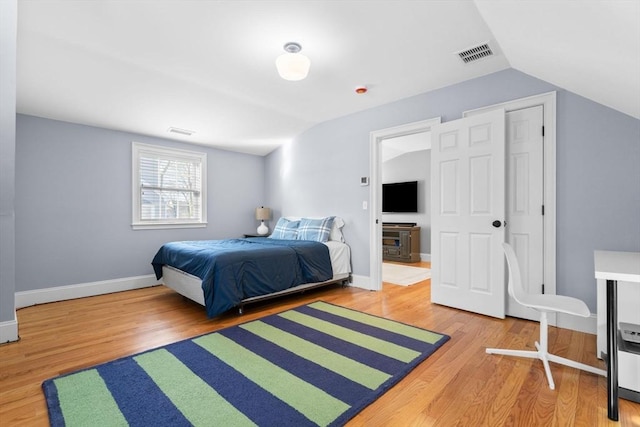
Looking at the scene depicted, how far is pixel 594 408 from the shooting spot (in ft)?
5.21

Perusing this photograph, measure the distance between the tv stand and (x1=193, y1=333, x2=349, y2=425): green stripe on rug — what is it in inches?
187

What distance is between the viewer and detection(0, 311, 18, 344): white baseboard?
8.04 feet

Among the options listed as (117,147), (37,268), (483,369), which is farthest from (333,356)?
(117,147)

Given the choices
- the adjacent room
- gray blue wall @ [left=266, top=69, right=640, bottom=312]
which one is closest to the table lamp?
the adjacent room

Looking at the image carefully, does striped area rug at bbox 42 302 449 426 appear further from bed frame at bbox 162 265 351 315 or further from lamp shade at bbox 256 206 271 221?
lamp shade at bbox 256 206 271 221

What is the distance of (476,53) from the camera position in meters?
2.77

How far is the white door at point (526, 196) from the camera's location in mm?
2816

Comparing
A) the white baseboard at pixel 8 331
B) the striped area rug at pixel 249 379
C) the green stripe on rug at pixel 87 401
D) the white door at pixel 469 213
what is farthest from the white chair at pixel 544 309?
the white baseboard at pixel 8 331

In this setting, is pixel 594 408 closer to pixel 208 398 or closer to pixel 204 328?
pixel 208 398

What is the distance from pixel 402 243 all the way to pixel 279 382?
5062mm

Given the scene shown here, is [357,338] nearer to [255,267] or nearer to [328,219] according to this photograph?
[255,267]

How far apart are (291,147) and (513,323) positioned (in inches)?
163

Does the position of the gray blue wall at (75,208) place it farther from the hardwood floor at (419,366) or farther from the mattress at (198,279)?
the mattress at (198,279)

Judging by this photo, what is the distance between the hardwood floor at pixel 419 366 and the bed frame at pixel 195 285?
0.43 feet
